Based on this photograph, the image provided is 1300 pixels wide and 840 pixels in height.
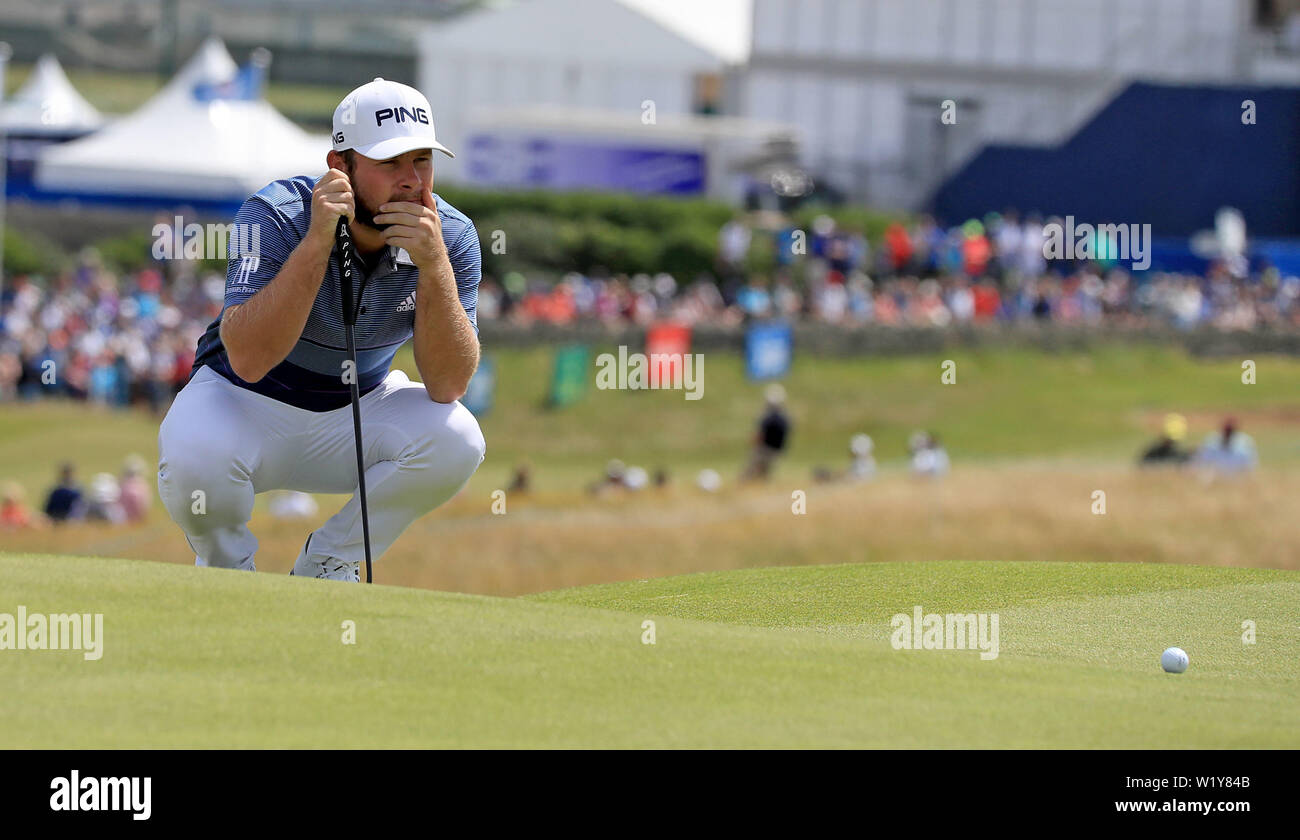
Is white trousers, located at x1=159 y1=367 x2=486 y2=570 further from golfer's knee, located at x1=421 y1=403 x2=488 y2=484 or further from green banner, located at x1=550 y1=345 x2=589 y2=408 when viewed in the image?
green banner, located at x1=550 y1=345 x2=589 y2=408

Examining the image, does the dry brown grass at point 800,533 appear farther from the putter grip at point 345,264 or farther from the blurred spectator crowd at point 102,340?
the putter grip at point 345,264

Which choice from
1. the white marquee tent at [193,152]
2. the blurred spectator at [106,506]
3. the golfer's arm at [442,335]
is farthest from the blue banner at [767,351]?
the golfer's arm at [442,335]

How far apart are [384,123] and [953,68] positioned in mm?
52774

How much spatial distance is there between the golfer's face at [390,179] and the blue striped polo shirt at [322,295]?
7.4 inches

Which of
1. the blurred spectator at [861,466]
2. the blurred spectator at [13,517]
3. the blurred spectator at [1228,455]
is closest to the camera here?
the blurred spectator at [13,517]

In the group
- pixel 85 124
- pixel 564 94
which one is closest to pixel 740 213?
pixel 564 94

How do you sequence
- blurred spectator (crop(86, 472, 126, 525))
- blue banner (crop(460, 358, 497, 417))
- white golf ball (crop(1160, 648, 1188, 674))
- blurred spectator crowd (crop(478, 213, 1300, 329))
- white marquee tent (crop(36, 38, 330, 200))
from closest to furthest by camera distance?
white golf ball (crop(1160, 648, 1188, 674)) < blurred spectator (crop(86, 472, 126, 525)) < blue banner (crop(460, 358, 497, 417)) < blurred spectator crowd (crop(478, 213, 1300, 329)) < white marquee tent (crop(36, 38, 330, 200))

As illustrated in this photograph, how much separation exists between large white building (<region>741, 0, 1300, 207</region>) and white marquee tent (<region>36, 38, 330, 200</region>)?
18.0 m

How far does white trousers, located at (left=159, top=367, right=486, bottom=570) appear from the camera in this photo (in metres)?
7.13

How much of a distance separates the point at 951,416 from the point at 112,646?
104 ft

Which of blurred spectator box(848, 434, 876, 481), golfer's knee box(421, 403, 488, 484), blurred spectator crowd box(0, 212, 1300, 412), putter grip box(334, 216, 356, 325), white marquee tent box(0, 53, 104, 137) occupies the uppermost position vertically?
white marquee tent box(0, 53, 104, 137)

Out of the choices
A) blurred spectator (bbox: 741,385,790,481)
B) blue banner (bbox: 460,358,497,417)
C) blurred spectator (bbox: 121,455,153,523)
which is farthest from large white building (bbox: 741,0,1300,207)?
blurred spectator (bbox: 121,455,153,523)

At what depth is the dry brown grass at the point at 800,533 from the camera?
22672mm
